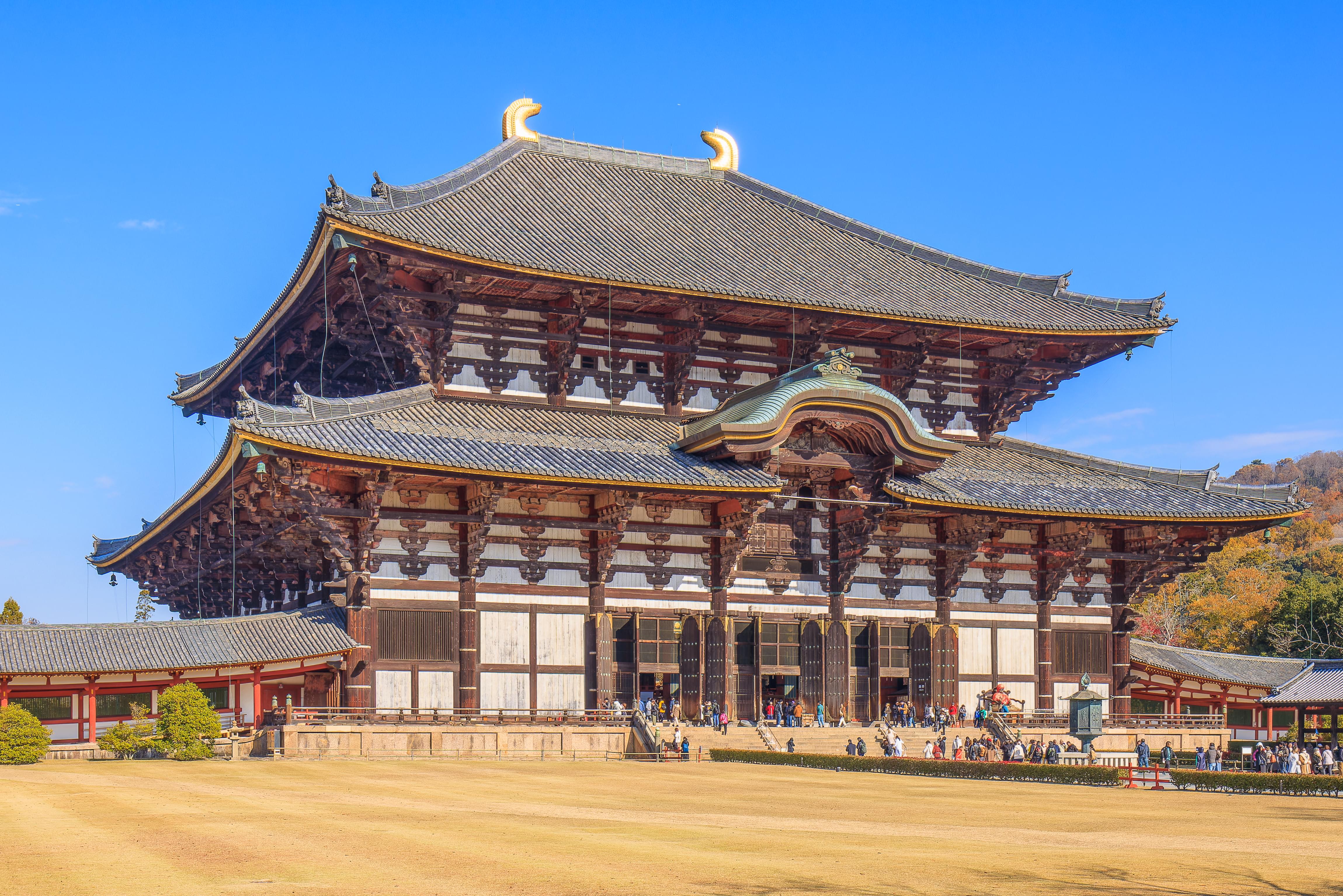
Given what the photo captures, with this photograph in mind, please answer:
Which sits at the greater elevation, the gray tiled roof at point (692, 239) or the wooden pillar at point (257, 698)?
the gray tiled roof at point (692, 239)

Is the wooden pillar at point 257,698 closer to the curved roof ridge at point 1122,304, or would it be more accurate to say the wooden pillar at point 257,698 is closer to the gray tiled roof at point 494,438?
the gray tiled roof at point 494,438

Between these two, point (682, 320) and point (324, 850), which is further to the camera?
point (682, 320)

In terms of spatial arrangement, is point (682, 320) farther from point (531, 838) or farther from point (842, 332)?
point (531, 838)

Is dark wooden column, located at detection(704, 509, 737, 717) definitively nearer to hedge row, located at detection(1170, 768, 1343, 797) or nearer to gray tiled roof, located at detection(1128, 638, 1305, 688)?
hedge row, located at detection(1170, 768, 1343, 797)

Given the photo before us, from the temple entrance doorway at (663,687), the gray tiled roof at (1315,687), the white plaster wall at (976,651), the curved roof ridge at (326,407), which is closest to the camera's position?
the curved roof ridge at (326,407)

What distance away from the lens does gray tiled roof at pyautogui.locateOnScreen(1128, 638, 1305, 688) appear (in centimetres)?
5188

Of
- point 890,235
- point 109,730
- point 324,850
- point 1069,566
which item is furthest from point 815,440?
point 324,850

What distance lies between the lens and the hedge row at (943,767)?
107 ft

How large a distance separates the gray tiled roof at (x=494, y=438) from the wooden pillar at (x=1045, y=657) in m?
11.7

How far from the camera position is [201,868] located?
15859mm

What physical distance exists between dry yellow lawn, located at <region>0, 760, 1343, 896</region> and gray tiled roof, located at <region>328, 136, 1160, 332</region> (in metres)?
17.1

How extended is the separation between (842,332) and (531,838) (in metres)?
30.3

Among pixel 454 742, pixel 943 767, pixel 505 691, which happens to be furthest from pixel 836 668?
pixel 454 742

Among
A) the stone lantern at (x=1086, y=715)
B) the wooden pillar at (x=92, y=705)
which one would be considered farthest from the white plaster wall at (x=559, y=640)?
the stone lantern at (x=1086, y=715)
